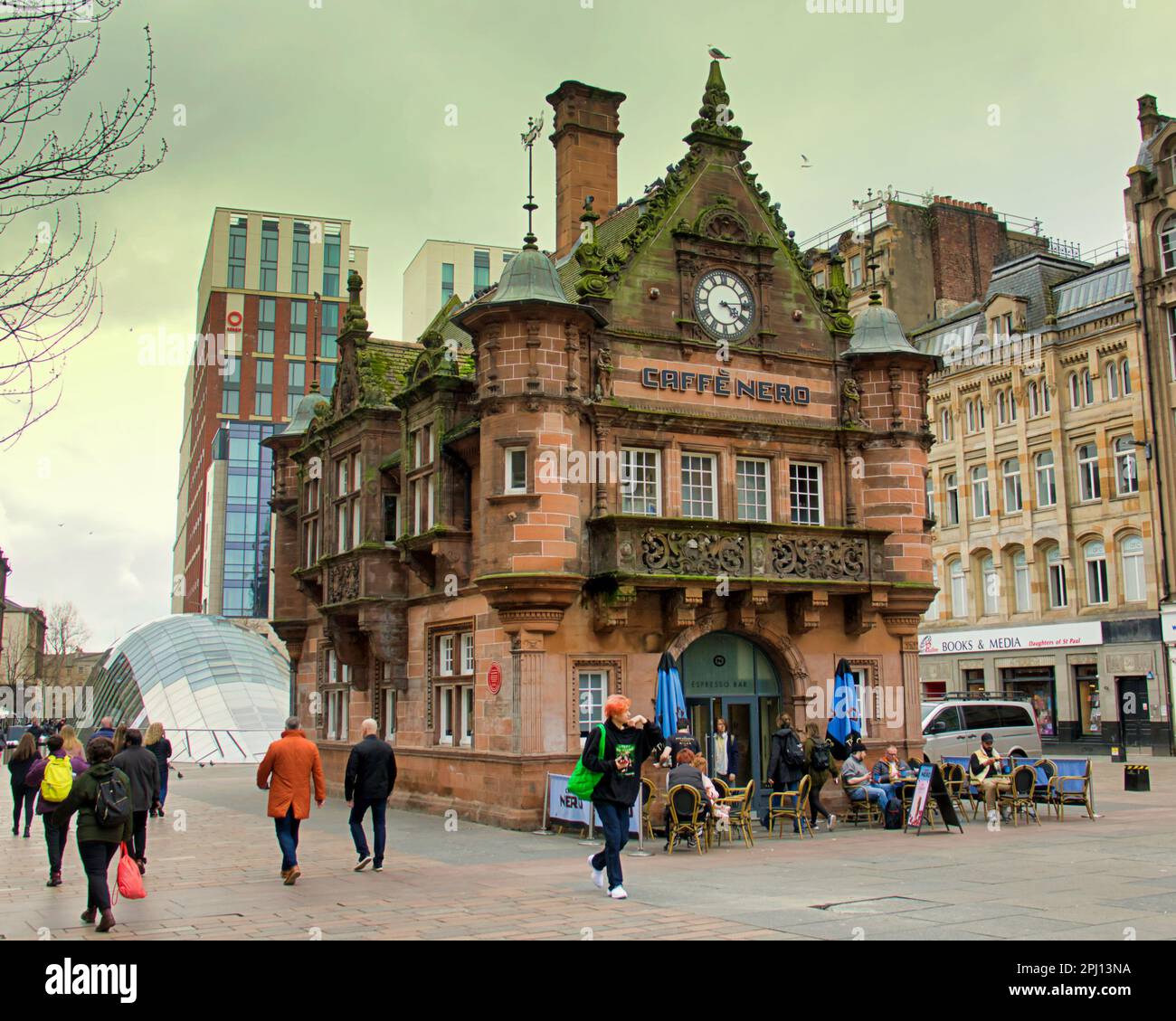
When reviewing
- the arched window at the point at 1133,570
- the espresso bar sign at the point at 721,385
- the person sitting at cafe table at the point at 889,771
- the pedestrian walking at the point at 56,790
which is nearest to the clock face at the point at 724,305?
the espresso bar sign at the point at 721,385

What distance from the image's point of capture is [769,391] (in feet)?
84.0

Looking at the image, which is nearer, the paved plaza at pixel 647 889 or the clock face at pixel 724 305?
the paved plaza at pixel 647 889

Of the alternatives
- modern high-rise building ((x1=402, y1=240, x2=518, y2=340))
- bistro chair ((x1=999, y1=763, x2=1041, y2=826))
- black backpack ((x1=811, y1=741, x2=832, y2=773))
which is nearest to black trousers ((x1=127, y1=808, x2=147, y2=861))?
black backpack ((x1=811, y1=741, x2=832, y2=773))

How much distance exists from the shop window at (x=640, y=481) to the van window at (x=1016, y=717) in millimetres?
13900

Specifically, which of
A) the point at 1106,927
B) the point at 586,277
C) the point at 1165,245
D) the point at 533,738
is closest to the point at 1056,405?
the point at 1165,245

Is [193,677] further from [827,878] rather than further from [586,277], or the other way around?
[827,878]

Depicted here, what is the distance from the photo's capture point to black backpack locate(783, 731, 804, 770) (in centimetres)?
2134

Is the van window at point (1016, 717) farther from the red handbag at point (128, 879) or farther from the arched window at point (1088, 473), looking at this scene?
the red handbag at point (128, 879)

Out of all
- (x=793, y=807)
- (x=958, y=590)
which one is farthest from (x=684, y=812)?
(x=958, y=590)

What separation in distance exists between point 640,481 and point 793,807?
6.73m

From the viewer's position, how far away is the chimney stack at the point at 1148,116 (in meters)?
47.7

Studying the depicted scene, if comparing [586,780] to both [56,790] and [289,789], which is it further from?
[56,790]

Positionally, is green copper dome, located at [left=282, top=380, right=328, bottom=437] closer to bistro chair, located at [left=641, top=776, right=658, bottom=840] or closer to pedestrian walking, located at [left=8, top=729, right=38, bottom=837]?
pedestrian walking, located at [left=8, top=729, right=38, bottom=837]

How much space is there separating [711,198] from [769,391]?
4190 millimetres
